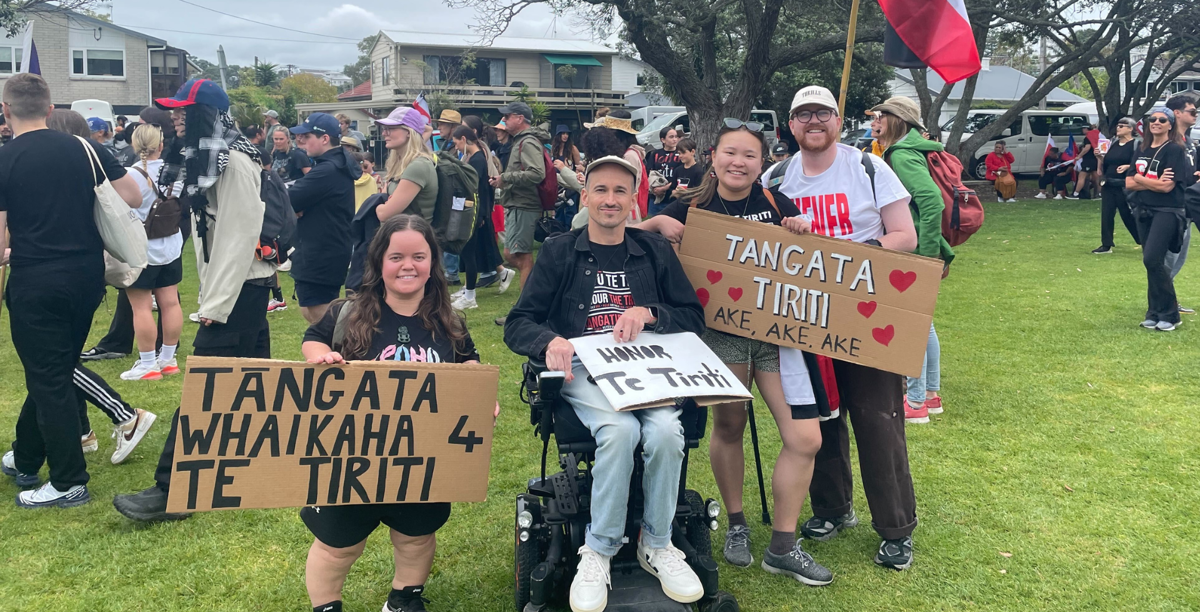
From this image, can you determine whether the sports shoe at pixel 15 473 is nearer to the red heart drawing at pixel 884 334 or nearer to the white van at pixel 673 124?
the red heart drawing at pixel 884 334

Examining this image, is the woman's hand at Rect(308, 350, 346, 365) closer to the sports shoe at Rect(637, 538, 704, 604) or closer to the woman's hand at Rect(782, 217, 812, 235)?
the sports shoe at Rect(637, 538, 704, 604)

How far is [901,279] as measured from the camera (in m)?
3.62

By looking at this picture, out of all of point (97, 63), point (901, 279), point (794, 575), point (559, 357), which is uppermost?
point (97, 63)

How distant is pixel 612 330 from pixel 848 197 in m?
1.21

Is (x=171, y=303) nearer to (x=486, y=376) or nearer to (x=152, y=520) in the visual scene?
(x=152, y=520)

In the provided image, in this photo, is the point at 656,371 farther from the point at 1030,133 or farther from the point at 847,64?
the point at 1030,133

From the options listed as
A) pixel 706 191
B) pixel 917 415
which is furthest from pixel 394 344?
pixel 917 415

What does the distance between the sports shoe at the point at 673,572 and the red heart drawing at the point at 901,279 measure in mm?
1395

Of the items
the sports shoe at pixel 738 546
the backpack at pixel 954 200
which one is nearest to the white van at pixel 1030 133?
the backpack at pixel 954 200

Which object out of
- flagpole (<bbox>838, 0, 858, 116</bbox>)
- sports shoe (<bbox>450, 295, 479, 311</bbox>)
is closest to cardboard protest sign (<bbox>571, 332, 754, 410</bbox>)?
flagpole (<bbox>838, 0, 858, 116</bbox>)

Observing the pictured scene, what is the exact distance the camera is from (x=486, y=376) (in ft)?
10.5

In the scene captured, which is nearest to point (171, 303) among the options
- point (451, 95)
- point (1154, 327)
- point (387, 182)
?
point (387, 182)

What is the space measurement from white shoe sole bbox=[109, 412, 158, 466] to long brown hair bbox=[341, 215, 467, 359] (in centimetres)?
253

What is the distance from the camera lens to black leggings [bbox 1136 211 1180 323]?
315 inches
